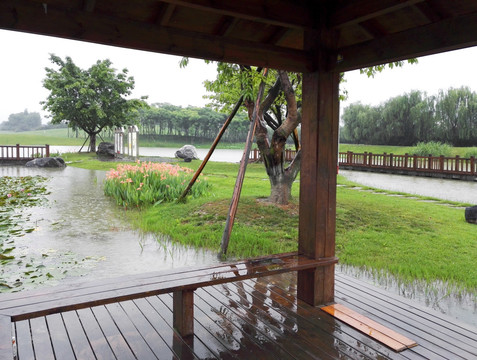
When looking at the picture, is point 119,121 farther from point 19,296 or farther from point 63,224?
point 19,296

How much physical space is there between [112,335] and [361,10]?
293 cm

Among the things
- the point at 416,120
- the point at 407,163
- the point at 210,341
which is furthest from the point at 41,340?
the point at 416,120

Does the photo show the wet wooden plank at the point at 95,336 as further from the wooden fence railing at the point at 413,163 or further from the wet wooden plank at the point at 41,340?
the wooden fence railing at the point at 413,163

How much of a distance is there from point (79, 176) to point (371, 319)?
1403 cm

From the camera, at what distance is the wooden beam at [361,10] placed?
2481mm

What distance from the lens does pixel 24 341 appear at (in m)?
2.60

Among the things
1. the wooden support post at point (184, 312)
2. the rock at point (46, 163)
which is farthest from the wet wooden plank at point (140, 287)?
the rock at point (46, 163)

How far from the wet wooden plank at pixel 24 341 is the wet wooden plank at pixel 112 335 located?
468 millimetres

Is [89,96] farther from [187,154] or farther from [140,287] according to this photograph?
[140,287]

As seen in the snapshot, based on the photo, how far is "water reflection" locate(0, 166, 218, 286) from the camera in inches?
212

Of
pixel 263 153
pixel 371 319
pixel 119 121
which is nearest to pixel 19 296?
pixel 371 319

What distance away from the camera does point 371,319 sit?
3.12 meters

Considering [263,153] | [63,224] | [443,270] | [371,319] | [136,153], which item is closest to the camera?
[371,319]

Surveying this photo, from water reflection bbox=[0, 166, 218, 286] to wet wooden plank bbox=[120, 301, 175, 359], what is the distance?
6.18 feet
